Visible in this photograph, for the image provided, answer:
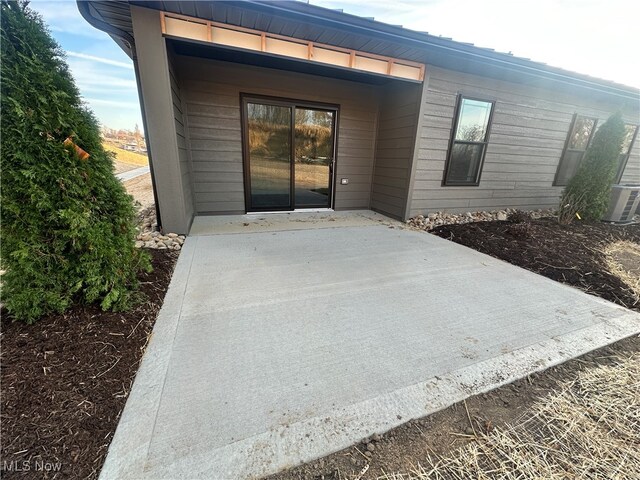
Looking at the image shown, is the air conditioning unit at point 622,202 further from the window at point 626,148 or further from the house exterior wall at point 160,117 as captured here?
the house exterior wall at point 160,117

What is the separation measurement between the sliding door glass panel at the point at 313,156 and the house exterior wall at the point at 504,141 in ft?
5.69

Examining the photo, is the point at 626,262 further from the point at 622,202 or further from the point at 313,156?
the point at 313,156

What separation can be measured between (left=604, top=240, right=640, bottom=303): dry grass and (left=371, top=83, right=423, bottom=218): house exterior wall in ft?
9.10

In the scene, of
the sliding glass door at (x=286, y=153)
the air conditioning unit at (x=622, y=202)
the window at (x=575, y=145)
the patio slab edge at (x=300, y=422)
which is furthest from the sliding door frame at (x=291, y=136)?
the air conditioning unit at (x=622, y=202)

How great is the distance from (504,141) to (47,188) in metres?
6.61

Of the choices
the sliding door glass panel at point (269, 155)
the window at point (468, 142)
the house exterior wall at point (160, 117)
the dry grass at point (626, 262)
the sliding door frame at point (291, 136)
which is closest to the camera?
the dry grass at point (626, 262)

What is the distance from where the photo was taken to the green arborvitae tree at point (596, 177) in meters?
4.79

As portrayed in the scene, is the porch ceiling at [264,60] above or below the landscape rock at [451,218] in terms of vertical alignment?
above

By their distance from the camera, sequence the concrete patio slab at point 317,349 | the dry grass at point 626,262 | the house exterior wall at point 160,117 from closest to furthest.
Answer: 1. the concrete patio slab at point 317,349
2. the dry grass at point 626,262
3. the house exterior wall at point 160,117

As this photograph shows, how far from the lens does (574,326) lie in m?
2.04

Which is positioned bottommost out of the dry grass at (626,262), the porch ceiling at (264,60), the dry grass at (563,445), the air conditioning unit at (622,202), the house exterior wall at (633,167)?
the dry grass at (563,445)

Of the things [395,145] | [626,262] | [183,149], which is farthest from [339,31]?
[626,262]

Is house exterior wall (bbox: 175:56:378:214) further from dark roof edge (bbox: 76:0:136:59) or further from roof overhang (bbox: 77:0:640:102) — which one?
roof overhang (bbox: 77:0:640:102)

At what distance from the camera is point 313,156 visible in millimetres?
5234
